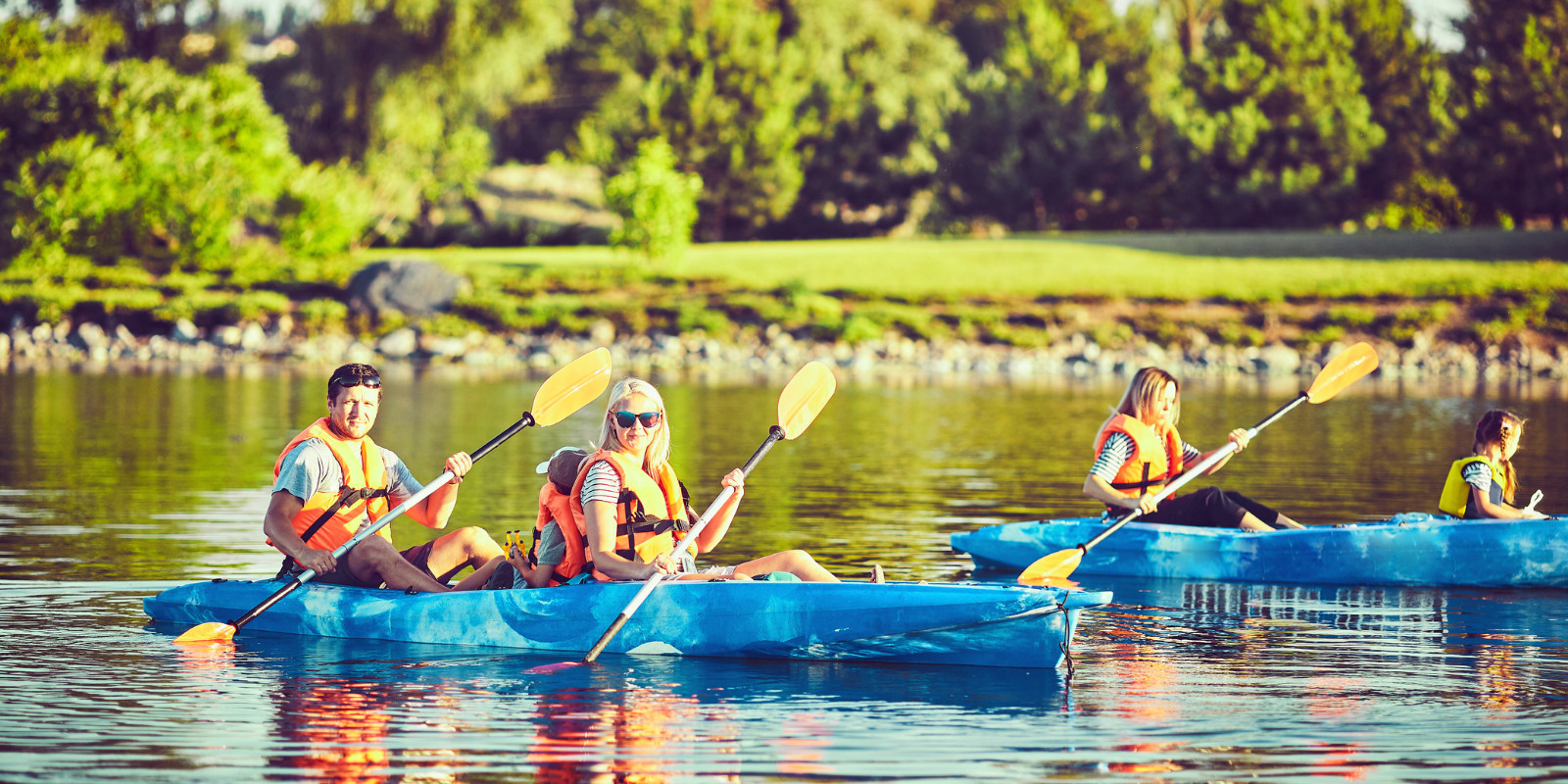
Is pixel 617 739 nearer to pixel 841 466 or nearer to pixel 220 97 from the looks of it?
pixel 841 466

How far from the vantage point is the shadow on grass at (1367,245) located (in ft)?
134

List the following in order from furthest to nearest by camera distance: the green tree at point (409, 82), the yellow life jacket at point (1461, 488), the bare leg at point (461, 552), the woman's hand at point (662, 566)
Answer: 1. the green tree at point (409, 82)
2. the yellow life jacket at point (1461, 488)
3. the bare leg at point (461, 552)
4. the woman's hand at point (662, 566)

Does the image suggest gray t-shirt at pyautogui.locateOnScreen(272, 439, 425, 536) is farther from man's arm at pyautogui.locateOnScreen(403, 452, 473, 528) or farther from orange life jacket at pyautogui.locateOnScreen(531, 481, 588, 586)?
orange life jacket at pyautogui.locateOnScreen(531, 481, 588, 586)

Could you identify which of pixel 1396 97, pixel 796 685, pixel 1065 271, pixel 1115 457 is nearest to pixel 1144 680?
pixel 796 685

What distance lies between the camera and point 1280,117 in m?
46.9

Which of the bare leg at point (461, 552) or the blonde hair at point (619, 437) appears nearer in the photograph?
the blonde hair at point (619, 437)

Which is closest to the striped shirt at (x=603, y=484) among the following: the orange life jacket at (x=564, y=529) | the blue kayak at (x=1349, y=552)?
the orange life jacket at (x=564, y=529)

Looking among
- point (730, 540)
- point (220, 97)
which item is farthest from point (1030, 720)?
point (220, 97)

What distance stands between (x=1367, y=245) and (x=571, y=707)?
128ft

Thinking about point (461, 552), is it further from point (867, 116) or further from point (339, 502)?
point (867, 116)

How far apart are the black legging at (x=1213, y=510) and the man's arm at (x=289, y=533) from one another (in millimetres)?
5292

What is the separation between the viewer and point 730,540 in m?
12.0

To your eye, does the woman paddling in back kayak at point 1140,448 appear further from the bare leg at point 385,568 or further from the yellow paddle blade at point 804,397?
the bare leg at point 385,568

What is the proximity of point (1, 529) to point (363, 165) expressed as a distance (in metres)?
37.3
